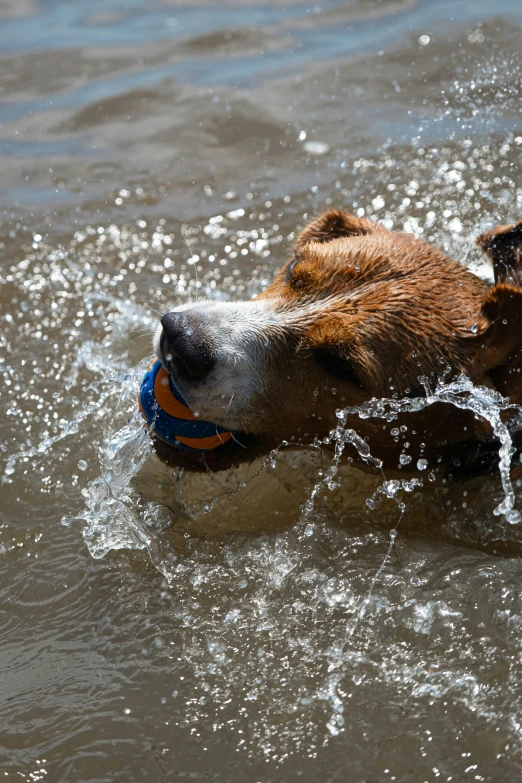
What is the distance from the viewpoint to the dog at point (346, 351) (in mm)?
3965

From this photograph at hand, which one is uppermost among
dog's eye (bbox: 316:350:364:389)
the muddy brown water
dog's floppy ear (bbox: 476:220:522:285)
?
dog's floppy ear (bbox: 476:220:522:285)

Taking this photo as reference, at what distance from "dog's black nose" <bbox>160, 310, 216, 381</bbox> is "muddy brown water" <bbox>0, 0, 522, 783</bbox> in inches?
34.8

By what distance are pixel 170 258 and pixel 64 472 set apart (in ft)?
7.73

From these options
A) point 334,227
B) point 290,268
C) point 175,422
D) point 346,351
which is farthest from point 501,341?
point 175,422

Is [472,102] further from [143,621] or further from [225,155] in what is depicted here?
[143,621]

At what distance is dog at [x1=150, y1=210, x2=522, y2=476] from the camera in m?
3.96

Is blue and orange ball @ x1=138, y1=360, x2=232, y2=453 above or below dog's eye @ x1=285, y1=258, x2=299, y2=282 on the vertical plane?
below

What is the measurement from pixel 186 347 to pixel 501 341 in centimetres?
139

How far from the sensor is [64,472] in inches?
196

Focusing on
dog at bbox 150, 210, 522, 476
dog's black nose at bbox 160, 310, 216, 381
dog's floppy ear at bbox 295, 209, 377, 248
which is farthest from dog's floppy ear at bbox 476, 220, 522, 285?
dog's black nose at bbox 160, 310, 216, 381

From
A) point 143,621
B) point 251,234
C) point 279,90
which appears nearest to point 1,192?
point 251,234

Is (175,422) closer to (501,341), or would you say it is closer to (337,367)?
(337,367)

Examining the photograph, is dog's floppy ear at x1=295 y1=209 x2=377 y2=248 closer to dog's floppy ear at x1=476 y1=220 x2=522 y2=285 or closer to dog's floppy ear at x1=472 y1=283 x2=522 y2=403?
dog's floppy ear at x1=476 y1=220 x2=522 y2=285

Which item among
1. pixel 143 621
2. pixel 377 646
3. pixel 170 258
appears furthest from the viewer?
pixel 170 258
